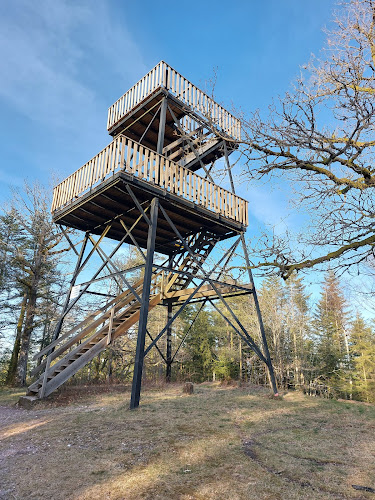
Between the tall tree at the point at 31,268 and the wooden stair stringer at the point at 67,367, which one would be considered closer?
the wooden stair stringer at the point at 67,367

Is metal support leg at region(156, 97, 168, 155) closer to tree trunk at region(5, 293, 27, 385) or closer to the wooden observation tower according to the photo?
the wooden observation tower

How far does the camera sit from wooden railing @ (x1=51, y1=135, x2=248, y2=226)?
7988mm

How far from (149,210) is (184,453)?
24.2 feet

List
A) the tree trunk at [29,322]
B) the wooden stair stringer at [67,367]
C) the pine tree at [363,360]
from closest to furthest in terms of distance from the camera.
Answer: the wooden stair stringer at [67,367] < the tree trunk at [29,322] < the pine tree at [363,360]

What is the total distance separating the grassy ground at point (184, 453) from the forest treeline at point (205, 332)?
255 inches

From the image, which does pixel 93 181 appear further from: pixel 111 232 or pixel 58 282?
pixel 58 282

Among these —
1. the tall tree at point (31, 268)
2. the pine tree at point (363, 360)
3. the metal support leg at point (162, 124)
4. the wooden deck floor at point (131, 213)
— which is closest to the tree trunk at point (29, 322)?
the tall tree at point (31, 268)

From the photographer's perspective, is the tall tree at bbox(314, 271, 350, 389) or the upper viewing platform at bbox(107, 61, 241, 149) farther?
the tall tree at bbox(314, 271, 350, 389)

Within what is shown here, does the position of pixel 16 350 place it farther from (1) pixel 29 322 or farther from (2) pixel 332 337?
(2) pixel 332 337

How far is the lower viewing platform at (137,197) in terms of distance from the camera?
8070mm

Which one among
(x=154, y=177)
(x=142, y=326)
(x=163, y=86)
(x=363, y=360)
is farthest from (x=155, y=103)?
(x=363, y=360)

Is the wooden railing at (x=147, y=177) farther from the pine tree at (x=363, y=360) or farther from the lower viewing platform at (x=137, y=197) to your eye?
the pine tree at (x=363, y=360)

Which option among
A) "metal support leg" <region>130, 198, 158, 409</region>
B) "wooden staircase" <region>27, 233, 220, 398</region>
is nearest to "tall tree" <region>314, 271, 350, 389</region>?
"wooden staircase" <region>27, 233, 220, 398</region>

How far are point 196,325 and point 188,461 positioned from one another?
83.8 ft
